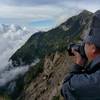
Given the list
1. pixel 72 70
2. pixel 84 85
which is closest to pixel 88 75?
pixel 84 85

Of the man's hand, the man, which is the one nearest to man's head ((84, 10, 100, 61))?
the man

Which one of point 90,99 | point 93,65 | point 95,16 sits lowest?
point 90,99

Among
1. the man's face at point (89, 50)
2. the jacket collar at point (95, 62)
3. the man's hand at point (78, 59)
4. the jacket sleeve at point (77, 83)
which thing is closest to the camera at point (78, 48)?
the man's hand at point (78, 59)

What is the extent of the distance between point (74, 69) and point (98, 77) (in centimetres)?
61

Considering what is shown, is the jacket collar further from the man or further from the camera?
the camera

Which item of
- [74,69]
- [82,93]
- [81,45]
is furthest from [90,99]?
[81,45]

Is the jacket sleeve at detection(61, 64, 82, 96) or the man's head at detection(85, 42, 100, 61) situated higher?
the man's head at detection(85, 42, 100, 61)

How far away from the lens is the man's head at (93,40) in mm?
7801

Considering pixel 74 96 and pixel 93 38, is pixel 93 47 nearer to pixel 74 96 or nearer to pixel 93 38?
pixel 93 38

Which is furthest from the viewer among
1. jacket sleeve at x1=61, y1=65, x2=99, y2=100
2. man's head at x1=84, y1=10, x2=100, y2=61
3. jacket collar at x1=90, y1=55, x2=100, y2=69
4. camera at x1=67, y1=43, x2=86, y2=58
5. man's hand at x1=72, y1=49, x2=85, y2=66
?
camera at x1=67, y1=43, x2=86, y2=58

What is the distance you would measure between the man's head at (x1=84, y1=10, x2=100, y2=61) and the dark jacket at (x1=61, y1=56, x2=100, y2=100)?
143mm

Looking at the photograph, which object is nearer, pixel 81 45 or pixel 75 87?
pixel 75 87

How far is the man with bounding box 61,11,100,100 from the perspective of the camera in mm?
7523

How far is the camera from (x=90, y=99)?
7.60 meters
